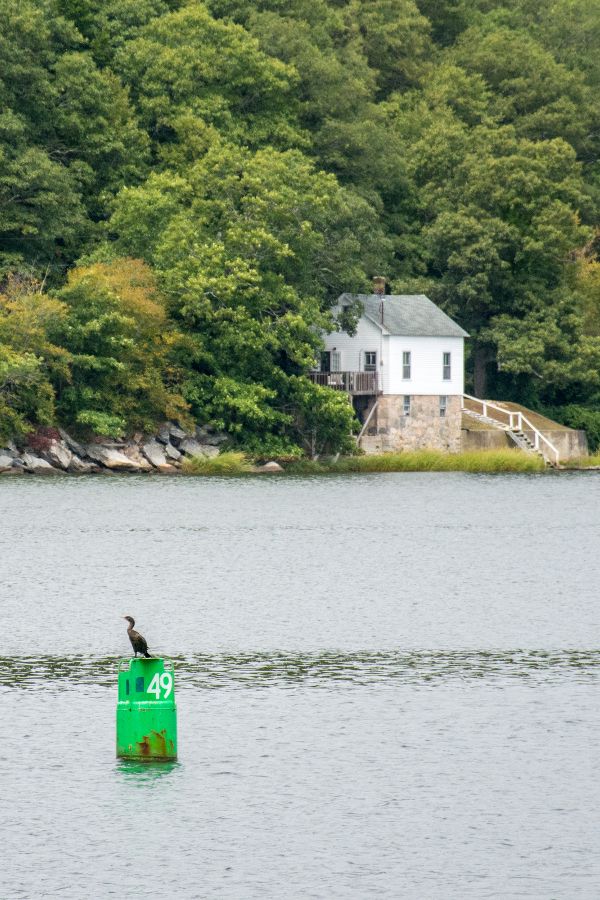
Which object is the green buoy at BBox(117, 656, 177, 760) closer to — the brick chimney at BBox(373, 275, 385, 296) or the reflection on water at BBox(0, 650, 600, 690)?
the reflection on water at BBox(0, 650, 600, 690)

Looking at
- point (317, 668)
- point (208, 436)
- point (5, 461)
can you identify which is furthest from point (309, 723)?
point (208, 436)

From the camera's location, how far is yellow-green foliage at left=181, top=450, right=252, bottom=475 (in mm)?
88125

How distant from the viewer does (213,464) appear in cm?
8825

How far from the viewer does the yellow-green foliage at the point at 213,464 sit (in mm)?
88125

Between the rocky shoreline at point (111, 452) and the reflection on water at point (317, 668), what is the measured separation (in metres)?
53.6

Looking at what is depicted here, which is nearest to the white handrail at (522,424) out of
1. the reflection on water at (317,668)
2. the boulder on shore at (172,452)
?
the boulder on shore at (172,452)

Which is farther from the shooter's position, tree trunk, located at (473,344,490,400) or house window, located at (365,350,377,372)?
tree trunk, located at (473,344,490,400)

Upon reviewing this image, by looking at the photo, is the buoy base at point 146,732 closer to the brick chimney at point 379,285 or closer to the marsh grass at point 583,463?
the marsh grass at point 583,463

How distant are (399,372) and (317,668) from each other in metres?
69.4

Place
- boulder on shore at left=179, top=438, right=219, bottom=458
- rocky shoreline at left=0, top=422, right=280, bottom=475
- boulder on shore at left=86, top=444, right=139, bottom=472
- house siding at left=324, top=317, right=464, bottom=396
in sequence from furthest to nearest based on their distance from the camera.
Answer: house siding at left=324, top=317, right=464, bottom=396, boulder on shore at left=179, top=438, right=219, bottom=458, boulder on shore at left=86, top=444, right=139, bottom=472, rocky shoreline at left=0, top=422, right=280, bottom=475

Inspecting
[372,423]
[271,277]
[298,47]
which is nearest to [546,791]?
[271,277]

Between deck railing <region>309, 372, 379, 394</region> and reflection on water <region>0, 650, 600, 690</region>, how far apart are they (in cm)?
6515

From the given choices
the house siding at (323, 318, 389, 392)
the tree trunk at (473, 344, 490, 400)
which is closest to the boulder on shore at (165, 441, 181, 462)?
the house siding at (323, 318, 389, 392)

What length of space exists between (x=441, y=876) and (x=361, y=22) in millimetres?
117155
